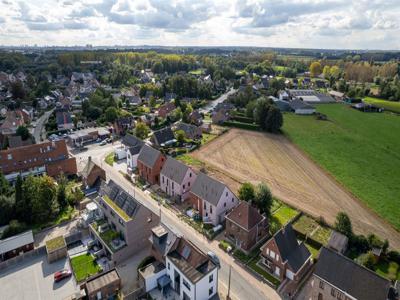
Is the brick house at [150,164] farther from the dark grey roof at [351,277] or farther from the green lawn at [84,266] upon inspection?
the dark grey roof at [351,277]

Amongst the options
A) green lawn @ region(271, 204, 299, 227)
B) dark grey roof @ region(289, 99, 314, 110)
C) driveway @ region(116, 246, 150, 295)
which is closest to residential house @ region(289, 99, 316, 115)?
dark grey roof @ region(289, 99, 314, 110)

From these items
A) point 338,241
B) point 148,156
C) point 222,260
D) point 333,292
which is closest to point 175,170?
point 148,156

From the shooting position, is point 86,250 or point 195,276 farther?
point 86,250

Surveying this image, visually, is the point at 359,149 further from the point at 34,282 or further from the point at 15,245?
the point at 15,245

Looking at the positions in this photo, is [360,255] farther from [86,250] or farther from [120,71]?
[120,71]

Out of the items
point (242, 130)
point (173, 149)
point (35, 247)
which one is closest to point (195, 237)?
point (35, 247)

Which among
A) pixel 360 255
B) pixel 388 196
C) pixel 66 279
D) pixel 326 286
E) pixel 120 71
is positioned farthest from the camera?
pixel 120 71

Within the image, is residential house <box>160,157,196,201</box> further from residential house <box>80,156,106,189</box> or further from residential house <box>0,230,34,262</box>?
residential house <box>0,230,34,262</box>
